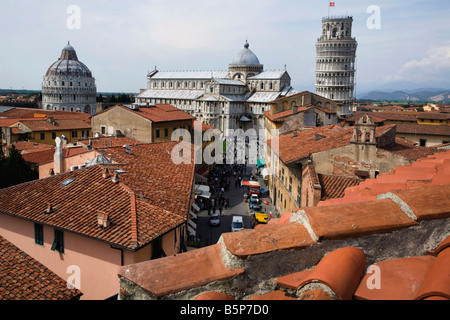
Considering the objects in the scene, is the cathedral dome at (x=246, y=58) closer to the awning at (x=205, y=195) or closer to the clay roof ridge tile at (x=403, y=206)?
the awning at (x=205, y=195)

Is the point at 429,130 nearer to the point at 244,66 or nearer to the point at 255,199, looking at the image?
the point at 255,199

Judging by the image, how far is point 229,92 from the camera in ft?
269

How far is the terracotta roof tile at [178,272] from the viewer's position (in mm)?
2949

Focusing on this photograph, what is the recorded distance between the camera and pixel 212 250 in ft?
11.1

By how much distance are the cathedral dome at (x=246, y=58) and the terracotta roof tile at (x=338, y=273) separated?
91.2 meters

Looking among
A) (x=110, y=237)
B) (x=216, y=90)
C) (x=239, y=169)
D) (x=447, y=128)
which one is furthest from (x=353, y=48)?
(x=110, y=237)

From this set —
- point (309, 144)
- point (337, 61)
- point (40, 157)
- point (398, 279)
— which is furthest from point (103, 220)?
point (337, 61)

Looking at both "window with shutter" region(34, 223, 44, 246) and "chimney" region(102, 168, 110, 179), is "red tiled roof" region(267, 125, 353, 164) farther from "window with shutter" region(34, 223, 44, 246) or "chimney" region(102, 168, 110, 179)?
"window with shutter" region(34, 223, 44, 246)

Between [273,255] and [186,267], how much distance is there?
767 mm

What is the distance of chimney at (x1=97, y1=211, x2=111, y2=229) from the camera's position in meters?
10.7

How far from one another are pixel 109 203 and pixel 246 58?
84426 millimetres

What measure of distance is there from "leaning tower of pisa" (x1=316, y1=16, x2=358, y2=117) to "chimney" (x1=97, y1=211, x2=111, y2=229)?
71341 mm

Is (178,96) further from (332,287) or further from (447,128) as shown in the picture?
(332,287)

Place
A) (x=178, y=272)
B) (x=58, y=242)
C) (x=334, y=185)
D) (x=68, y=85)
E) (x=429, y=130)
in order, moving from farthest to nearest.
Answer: (x=68, y=85) < (x=429, y=130) < (x=334, y=185) < (x=58, y=242) < (x=178, y=272)
